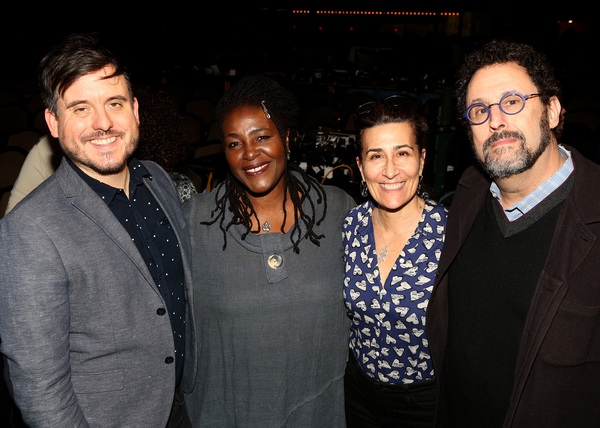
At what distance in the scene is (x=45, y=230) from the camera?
4.27 feet

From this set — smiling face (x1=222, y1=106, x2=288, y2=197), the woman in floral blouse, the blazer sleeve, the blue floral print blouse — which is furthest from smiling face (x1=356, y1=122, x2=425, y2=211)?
the blazer sleeve

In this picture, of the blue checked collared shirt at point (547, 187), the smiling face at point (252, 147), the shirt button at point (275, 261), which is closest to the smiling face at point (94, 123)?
the smiling face at point (252, 147)

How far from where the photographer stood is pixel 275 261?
6.14 feet

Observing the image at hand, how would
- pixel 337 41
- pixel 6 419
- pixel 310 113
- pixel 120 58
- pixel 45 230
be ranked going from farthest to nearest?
pixel 337 41
pixel 310 113
pixel 6 419
pixel 120 58
pixel 45 230

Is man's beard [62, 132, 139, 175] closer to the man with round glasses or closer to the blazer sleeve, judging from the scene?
the blazer sleeve

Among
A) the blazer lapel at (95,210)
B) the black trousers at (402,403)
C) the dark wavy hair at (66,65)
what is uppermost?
the dark wavy hair at (66,65)

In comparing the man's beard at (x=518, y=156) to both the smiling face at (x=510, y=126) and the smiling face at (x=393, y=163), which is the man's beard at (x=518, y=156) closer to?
the smiling face at (x=510, y=126)

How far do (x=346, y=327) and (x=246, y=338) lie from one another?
455 millimetres

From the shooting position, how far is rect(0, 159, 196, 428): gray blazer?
127cm

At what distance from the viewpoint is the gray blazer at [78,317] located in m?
1.27

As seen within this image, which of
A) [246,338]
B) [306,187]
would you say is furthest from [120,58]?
[246,338]

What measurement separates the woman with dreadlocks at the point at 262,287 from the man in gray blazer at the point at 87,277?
0.85ft

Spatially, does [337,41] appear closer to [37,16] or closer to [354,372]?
[37,16]

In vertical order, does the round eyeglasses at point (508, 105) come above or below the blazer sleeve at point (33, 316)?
above
